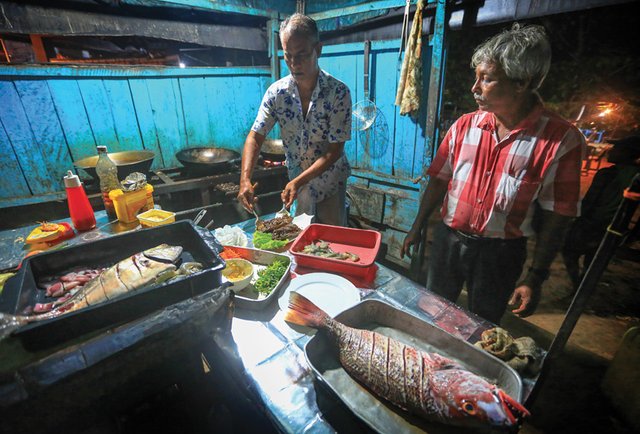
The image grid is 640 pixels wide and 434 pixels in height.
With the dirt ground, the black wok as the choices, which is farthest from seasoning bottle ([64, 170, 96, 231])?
the dirt ground

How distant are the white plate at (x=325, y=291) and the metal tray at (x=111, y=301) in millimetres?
590

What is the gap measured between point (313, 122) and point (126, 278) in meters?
2.48

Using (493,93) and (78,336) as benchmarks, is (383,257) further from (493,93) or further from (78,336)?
(78,336)

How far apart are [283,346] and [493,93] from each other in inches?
85.4

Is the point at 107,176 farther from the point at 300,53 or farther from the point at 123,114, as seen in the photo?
the point at 123,114

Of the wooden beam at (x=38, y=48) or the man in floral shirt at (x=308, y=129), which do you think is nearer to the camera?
the man in floral shirt at (x=308, y=129)

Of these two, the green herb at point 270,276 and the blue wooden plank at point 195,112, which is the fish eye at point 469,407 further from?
the blue wooden plank at point 195,112

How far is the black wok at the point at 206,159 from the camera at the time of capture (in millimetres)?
4547

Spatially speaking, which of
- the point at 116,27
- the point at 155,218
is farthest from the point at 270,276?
the point at 116,27

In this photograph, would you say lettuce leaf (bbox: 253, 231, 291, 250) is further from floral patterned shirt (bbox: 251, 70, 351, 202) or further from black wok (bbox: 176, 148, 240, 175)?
black wok (bbox: 176, 148, 240, 175)

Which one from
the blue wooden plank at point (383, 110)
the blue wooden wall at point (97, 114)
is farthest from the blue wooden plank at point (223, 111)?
the blue wooden plank at point (383, 110)

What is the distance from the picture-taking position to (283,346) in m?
1.71

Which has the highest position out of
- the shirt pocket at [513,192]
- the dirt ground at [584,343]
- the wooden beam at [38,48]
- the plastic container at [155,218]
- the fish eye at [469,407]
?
the wooden beam at [38,48]

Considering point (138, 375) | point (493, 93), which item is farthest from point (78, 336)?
point (493, 93)
